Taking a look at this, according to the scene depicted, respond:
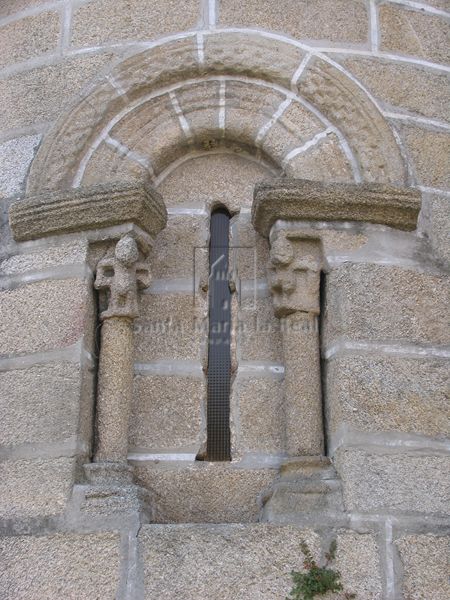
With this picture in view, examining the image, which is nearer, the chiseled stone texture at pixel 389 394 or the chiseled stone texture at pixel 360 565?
the chiseled stone texture at pixel 360 565

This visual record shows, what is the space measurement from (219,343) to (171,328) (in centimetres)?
21

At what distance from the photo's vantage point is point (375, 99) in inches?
158

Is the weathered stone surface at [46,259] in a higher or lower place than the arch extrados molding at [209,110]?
lower

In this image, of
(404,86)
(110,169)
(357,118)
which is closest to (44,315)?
(110,169)

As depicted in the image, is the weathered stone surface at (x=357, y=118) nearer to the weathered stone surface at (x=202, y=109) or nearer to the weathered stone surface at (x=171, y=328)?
the weathered stone surface at (x=202, y=109)

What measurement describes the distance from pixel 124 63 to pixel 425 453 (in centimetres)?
216

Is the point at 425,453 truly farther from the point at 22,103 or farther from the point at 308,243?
the point at 22,103

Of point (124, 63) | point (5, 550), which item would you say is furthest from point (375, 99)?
point (5, 550)

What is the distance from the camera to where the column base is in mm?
3197

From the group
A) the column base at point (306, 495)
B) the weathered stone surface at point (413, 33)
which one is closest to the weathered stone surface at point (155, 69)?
the weathered stone surface at point (413, 33)

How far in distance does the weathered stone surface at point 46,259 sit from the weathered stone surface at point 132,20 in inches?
42.7

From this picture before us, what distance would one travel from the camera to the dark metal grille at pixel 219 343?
11.9 feet

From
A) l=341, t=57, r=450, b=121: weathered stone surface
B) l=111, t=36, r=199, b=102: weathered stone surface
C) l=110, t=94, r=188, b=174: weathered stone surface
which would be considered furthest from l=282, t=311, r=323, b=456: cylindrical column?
l=111, t=36, r=199, b=102: weathered stone surface

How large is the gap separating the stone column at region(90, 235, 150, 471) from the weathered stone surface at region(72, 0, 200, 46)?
1112 mm
